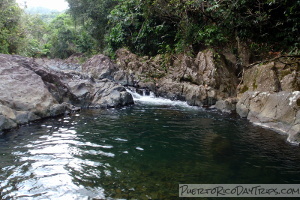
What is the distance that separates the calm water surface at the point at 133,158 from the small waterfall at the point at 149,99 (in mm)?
4243

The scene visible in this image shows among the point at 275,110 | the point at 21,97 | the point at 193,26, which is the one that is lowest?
the point at 275,110

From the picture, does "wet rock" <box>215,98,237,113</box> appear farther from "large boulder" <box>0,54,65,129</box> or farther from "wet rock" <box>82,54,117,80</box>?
"wet rock" <box>82,54,117,80</box>

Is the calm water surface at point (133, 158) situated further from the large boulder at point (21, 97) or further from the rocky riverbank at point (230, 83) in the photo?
the rocky riverbank at point (230, 83)

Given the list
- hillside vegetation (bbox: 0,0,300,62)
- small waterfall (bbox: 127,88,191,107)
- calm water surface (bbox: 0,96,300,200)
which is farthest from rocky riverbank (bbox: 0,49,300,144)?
hillside vegetation (bbox: 0,0,300,62)

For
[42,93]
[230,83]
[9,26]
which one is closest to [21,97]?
[42,93]

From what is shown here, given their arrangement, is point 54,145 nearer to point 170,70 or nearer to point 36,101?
point 36,101

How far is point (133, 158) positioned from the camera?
16.8 feet

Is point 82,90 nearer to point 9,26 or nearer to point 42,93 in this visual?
point 42,93

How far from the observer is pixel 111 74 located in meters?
18.0

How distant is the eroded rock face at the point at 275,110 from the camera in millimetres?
7195

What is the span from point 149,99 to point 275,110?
23.9 feet

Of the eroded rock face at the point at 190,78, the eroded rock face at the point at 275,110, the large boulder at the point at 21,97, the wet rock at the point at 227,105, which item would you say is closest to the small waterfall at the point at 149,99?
the eroded rock face at the point at 190,78

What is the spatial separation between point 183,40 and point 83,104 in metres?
8.07

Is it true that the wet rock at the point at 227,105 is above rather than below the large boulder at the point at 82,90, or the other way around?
below
